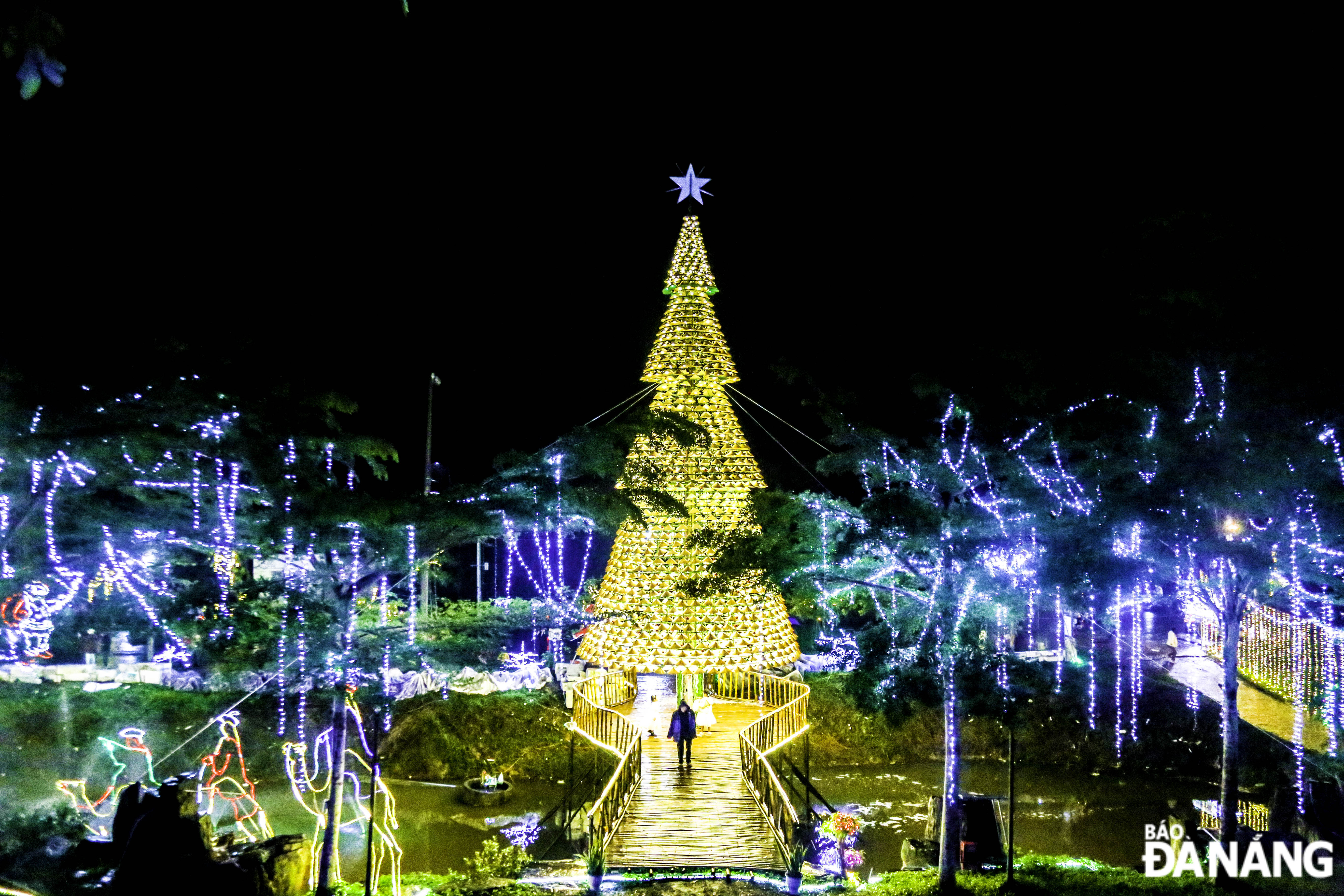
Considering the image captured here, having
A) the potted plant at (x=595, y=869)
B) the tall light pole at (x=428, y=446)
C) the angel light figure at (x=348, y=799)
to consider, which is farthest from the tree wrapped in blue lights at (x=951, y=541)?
the tall light pole at (x=428, y=446)

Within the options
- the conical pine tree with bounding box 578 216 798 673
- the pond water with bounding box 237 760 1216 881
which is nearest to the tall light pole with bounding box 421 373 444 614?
the pond water with bounding box 237 760 1216 881

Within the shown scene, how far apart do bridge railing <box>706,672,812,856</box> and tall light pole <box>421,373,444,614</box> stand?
596 cm

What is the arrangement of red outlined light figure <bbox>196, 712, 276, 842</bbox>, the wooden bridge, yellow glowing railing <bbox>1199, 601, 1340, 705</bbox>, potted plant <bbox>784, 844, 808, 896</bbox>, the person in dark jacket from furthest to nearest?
yellow glowing railing <bbox>1199, 601, 1340, 705</bbox> → the person in dark jacket → red outlined light figure <bbox>196, 712, 276, 842</bbox> → the wooden bridge → potted plant <bbox>784, 844, 808, 896</bbox>

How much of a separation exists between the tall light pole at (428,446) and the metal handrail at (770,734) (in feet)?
19.6

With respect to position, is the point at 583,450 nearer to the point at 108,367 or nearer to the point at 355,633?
the point at 355,633

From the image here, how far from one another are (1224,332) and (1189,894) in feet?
19.6

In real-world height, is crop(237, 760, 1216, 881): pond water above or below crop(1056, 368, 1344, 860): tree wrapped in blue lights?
below

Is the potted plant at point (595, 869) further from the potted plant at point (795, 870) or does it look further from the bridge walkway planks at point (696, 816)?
the potted plant at point (795, 870)

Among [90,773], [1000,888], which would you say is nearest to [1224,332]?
[1000,888]

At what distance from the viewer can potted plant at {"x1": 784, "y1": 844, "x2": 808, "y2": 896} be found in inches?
330

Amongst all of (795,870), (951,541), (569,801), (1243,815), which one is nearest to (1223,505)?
(951,541)

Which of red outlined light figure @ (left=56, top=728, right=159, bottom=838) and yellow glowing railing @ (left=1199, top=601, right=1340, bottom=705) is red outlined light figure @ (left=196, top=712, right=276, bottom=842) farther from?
yellow glowing railing @ (left=1199, top=601, right=1340, bottom=705)

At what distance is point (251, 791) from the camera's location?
1269 centimetres

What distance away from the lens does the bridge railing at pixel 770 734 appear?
9992mm
